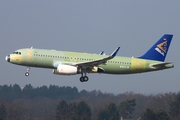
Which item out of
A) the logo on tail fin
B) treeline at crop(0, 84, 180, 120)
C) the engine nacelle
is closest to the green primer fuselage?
the engine nacelle

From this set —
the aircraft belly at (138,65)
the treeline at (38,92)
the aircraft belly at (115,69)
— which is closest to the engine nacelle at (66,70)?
the aircraft belly at (115,69)

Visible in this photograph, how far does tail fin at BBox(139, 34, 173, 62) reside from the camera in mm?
60975

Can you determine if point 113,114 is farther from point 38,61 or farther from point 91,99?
point 38,61

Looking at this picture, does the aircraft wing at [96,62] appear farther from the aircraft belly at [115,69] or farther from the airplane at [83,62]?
the aircraft belly at [115,69]

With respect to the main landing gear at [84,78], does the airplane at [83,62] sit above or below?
above

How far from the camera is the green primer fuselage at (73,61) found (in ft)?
184

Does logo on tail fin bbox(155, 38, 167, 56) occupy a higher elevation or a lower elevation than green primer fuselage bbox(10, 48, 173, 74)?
higher

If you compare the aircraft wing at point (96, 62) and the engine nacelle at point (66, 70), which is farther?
the engine nacelle at point (66, 70)

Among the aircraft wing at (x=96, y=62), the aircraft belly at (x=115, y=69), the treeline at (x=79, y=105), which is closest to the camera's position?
the aircraft wing at (x=96, y=62)

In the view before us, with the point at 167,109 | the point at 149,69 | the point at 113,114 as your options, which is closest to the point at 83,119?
the point at 113,114

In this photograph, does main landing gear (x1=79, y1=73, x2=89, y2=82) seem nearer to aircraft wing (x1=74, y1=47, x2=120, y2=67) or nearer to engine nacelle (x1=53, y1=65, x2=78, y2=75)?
engine nacelle (x1=53, y1=65, x2=78, y2=75)

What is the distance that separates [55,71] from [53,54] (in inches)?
82.1

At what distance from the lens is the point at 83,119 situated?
80.6 m

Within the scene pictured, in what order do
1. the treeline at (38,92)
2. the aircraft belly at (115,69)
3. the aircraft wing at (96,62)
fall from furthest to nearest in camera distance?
the treeline at (38,92) → the aircraft belly at (115,69) → the aircraft wing at (96,62)
